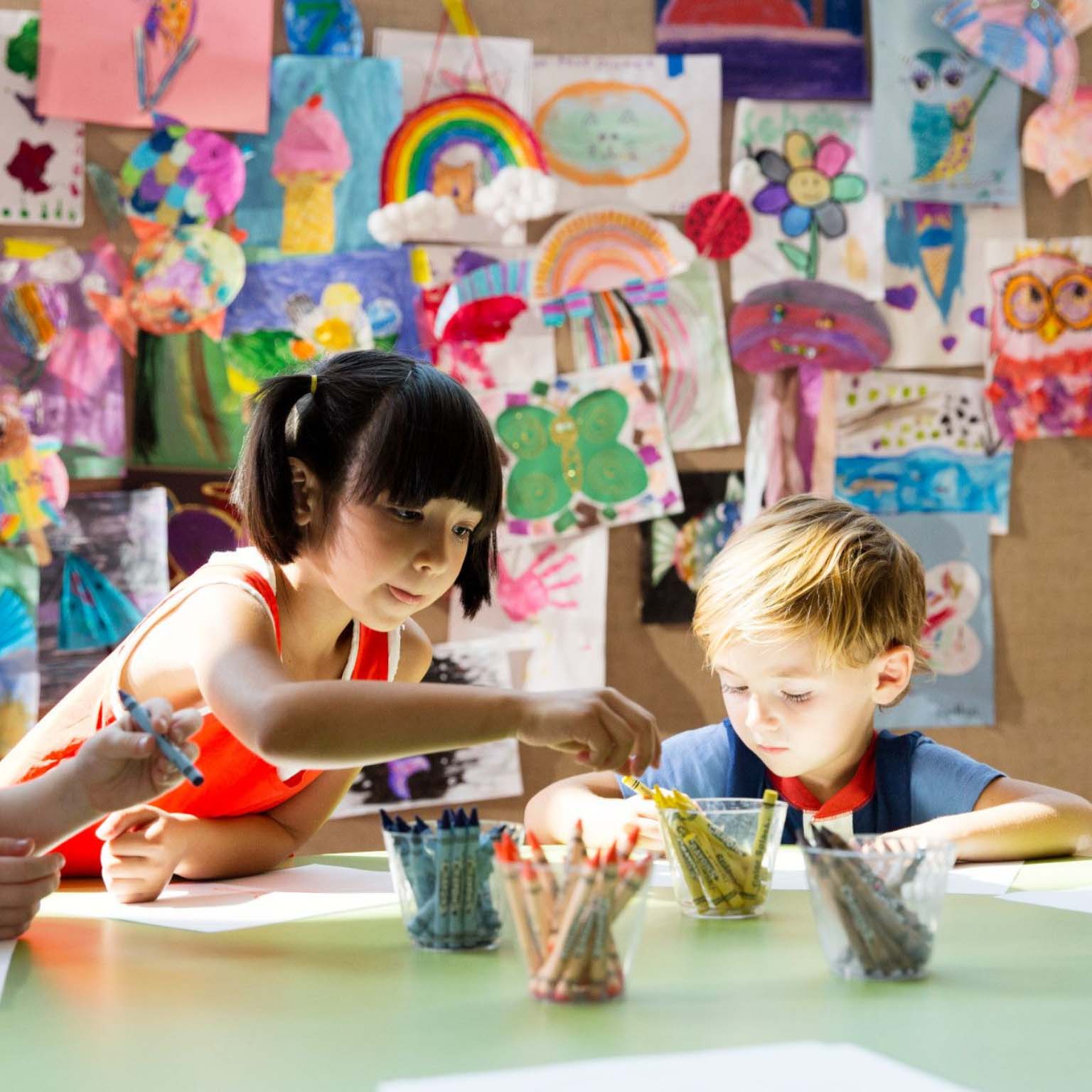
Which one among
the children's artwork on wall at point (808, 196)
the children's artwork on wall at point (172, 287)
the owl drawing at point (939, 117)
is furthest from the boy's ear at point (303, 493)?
the owl drawing at point (939, 117)

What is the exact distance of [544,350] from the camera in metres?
1.70

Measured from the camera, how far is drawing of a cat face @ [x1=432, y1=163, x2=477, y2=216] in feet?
5.46

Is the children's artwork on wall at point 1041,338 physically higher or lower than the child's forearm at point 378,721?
higher

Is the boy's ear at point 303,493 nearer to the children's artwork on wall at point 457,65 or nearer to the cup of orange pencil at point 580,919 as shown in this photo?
the cup of orange pencil at point 580,919

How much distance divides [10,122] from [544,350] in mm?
683

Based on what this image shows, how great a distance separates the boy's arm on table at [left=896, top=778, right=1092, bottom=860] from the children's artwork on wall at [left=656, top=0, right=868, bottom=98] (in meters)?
1.10

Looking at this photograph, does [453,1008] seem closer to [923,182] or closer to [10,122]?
[10,122]

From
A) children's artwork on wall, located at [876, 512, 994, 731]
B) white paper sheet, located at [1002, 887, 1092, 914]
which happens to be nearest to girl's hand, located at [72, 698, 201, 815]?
white paper sheet, located at [1002, 887, 1092, 914]

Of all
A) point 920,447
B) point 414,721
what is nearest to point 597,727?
point 414,721

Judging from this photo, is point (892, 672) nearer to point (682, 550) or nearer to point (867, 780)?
point (867, 780)

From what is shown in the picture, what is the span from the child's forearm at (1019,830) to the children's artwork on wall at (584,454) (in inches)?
32.1

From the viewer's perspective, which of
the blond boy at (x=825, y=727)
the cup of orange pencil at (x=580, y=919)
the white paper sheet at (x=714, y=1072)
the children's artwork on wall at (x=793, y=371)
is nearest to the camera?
the white paper sheet at (x=714, y=1072)

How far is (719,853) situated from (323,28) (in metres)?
1.25

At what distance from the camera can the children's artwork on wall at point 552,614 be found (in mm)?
1692
